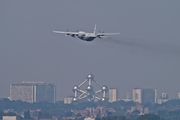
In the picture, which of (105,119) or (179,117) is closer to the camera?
(105,119)

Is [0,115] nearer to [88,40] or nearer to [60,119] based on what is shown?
[60,119]

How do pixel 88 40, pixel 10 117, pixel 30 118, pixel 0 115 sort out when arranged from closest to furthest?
1. pixel 88 40
2. pixel 10 117
3. pixel 0 115
4. pixel 30 118

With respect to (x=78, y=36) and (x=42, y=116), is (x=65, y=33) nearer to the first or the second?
(x=78, y=36)

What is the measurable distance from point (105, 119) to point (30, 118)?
102 feet

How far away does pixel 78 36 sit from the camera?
106 meters

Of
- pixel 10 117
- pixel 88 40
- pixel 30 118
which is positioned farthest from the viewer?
pixel 30 118

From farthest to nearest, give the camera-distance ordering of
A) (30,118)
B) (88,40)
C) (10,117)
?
(30,118) → (10,117) → (88,40)

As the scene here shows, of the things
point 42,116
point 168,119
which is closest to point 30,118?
point 42,116

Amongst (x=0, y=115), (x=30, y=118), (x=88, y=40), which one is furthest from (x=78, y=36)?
(x=30, y=118)

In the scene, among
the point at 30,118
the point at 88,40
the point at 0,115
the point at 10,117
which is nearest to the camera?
the point at 88,40

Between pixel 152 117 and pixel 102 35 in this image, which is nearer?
pixel 102 35

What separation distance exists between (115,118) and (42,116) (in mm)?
27988

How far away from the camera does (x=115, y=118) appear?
573 ft

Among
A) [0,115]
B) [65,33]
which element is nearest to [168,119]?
→ [0,115]
